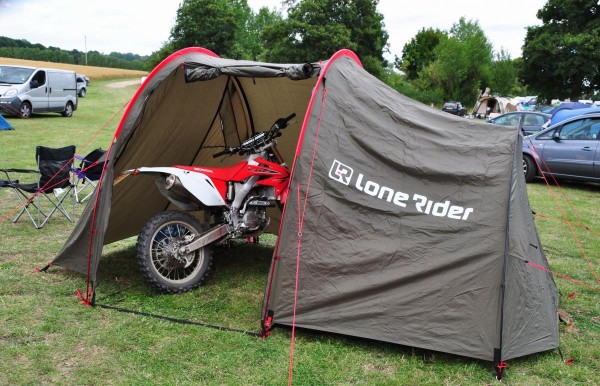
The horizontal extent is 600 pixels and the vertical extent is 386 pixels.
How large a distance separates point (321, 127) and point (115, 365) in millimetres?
2307

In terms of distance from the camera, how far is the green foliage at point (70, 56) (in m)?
51.3

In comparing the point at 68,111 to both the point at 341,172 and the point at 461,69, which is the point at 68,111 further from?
the point at 461,69

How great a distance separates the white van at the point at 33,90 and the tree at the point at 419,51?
6298 cm

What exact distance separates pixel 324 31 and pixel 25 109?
1096 inches

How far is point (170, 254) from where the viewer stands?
17.0 feet

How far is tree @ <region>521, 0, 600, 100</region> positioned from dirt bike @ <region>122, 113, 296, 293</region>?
105 feet

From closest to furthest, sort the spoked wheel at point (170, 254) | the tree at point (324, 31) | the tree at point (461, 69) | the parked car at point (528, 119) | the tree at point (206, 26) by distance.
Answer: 1. the spoked wheel at point (170, 254)
2. the parked car at point (528, 119)
3. the tree at point (324, 31)
4. the tree at point (206, 26)
5. the tree at point (461, 69)

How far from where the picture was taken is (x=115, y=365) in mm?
3996

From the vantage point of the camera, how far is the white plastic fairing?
5.24m

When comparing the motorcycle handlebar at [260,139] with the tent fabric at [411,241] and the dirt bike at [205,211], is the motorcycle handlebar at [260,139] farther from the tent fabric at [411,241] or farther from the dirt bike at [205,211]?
the tent fabric at [411,241]

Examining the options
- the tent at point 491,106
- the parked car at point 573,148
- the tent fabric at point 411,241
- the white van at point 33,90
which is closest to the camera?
the tent fabric at point 411,241

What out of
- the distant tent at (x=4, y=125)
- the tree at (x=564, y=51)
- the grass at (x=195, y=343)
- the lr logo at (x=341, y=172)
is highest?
the tree at (x=564, y=51)

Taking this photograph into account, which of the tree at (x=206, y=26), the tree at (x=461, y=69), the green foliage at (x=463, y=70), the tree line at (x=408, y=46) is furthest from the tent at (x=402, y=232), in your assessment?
the tree at (x=461, y=69)

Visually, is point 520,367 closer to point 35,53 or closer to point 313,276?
point 313,276
